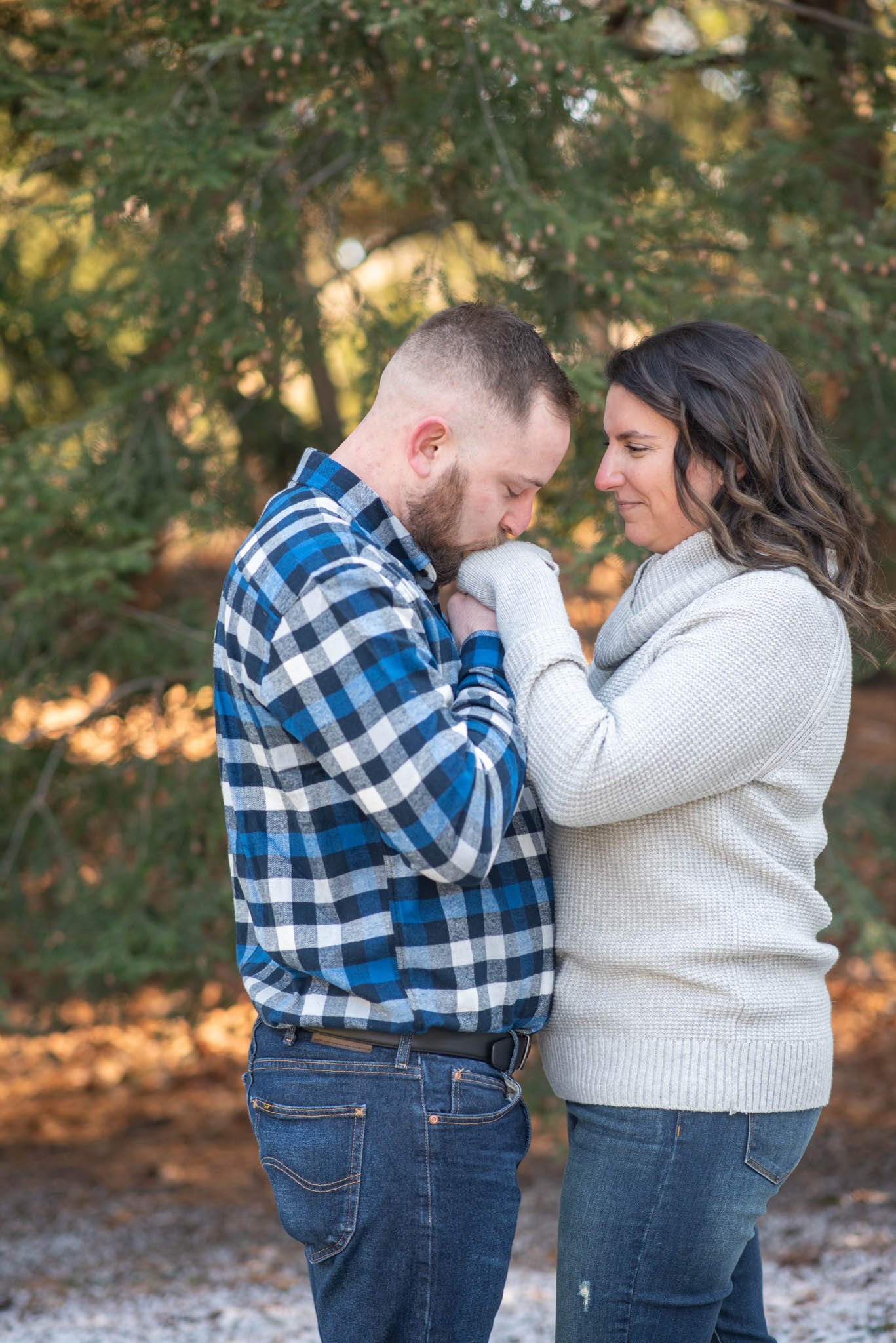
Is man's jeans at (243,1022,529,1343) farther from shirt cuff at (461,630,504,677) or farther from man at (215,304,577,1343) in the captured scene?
shirt cuff at (461,630,504,677)

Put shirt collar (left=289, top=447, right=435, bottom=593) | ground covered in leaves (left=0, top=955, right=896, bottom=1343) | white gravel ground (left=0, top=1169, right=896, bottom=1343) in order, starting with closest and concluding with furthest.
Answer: shirt collar (left=289, top=447, right=435, bottom=593)
white gravel ground (left=0, top=1169, right=896, bottom=1343)
ground covered in leaves (left=0, top=955, right=896, bottom=1343)

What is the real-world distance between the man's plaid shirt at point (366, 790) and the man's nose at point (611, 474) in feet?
1.11

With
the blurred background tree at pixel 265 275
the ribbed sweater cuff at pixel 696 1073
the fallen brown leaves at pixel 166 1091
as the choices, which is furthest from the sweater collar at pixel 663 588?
the fallen brown leaves at pixel 166 1091

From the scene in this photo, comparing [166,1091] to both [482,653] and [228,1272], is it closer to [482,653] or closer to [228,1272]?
[228,1272]

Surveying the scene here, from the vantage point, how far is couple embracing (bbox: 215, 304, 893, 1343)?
1.58m

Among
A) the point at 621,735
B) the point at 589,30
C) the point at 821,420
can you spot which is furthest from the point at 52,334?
the point at 621,735

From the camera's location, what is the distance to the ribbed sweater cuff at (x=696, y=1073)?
1.69 meters

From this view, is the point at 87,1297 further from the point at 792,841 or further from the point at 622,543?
the point at 792,841

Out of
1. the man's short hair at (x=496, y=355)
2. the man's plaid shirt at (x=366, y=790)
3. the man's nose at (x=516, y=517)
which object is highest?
the man's short hair at (x=496, y=355)

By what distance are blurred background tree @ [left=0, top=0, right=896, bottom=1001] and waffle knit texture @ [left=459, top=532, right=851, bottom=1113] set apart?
1445 millimetres

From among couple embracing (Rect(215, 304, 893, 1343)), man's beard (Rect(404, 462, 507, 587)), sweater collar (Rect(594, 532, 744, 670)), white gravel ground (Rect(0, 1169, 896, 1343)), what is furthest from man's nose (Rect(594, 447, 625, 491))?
white gravel ground (Rect(0, 1169, 896, 1343))

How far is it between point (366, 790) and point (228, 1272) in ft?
11.4

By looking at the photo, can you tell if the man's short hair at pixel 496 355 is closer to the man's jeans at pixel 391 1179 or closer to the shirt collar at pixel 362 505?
the shirt collar at pixel 362 505

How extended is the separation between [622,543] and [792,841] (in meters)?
Result: 1.49
